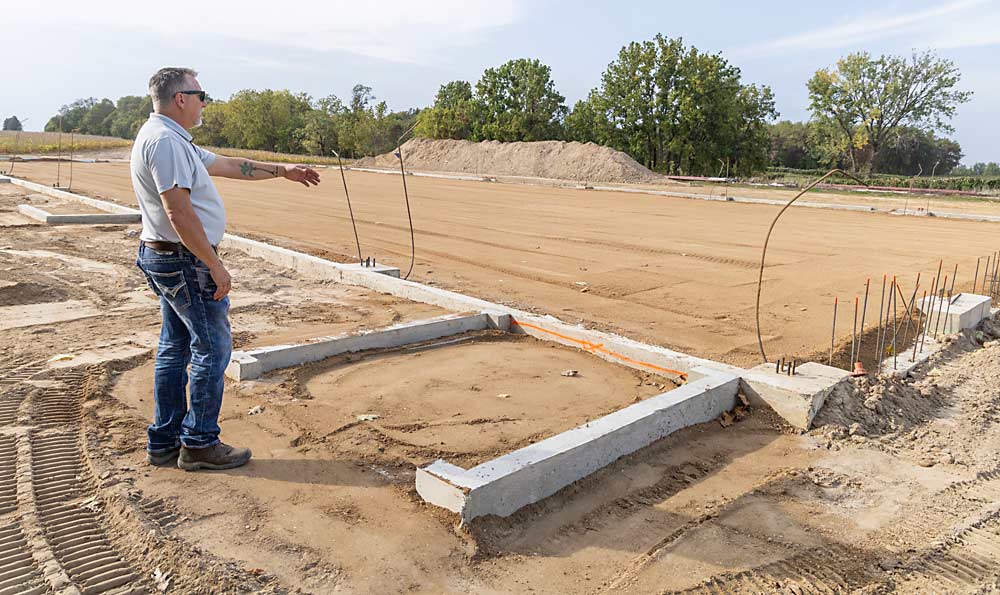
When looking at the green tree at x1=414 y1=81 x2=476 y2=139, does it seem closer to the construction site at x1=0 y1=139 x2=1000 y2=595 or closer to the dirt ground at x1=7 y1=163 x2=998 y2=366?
the dirt ground at x1=7 y1=163 x2=998 y2=366

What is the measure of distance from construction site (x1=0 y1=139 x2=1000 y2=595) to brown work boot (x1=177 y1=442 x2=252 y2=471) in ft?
0.23

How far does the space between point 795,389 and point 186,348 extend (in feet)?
11.6

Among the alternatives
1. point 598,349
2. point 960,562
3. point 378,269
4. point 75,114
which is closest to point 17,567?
point 960,562

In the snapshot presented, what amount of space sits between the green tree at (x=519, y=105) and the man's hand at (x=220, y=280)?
155 feet

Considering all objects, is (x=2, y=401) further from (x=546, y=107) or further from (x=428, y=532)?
(x=546, y=107)

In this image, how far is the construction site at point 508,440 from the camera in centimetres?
284

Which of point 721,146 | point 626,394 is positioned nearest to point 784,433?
point 626,394

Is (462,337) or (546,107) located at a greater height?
(546,107)

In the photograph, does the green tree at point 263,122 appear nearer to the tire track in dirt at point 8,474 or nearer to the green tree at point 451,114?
the green tree at point 451,114

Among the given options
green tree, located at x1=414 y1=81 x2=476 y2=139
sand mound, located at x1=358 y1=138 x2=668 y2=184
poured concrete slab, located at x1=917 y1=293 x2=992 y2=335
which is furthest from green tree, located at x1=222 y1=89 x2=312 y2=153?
poured concrete slab, located at x1=917 y1=293 x2=992 y2=335

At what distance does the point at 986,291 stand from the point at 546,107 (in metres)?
43.6

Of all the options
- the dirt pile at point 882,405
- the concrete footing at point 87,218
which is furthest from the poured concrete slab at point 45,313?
the concrete footing at point 87,218

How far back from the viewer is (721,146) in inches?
1773

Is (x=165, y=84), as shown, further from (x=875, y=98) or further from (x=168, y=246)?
(x=875, y=98)
